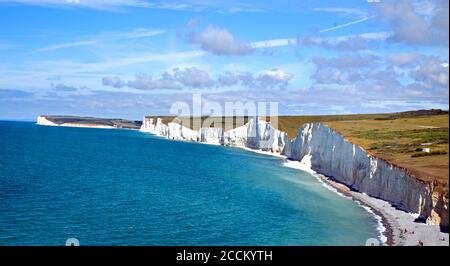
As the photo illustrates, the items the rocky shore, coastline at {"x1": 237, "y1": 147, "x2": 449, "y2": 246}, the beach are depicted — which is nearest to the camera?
the beach

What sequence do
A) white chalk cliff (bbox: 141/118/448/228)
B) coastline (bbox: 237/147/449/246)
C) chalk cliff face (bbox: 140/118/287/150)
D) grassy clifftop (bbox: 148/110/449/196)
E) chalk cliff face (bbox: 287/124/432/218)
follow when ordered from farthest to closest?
chalk cliff face (bbox: 140/118/287/150) < grassy clifftop (bbox: 148/110/449/196) < chalk cliff face (bbox: 287/124/432/218) < white chalk cliff (bbox: 141/118/448/228) < coastline (bbox: 237/147/449/246)

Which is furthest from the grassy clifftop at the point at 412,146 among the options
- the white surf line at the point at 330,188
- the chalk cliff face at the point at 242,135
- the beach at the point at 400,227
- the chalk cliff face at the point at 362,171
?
the chalk cliff face at the point at 242,135

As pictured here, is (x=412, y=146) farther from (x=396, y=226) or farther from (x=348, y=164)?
(x=396, y=226)

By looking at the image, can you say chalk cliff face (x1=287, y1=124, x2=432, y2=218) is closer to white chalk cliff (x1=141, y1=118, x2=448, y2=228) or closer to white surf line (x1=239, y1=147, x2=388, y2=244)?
white chalk cliff (x1=141, y1=118, x2=448, y2=228)

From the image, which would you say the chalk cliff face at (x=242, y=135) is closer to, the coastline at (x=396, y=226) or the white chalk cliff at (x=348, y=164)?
the white chalk cliff at (x=348, y=164)

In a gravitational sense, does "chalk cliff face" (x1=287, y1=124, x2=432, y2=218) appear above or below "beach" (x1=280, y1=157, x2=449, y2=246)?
above

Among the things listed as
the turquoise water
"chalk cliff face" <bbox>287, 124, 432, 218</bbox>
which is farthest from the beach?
the turquoise water
